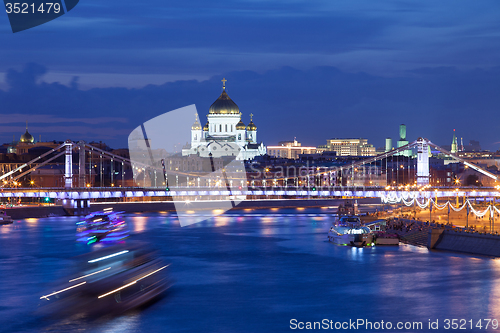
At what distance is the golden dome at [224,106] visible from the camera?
101062 millimetres

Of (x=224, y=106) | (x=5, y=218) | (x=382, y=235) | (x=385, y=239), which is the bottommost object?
(x=385, y=239)

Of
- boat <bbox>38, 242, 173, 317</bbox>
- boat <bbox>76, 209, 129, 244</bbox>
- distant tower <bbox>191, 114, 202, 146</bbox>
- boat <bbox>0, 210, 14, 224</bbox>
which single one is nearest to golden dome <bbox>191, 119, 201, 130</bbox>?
distant tower <bbox>191, 114, 202, 146</bbox>

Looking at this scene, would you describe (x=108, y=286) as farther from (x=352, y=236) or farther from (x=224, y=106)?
(x=224, y=106)

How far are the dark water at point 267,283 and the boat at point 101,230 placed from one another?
827mm

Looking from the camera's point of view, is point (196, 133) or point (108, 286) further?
point (196, 133)

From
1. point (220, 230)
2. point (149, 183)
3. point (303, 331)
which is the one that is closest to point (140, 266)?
point (303, 331)

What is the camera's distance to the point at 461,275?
84.7 ft

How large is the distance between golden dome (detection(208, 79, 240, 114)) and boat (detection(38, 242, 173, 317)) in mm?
77107

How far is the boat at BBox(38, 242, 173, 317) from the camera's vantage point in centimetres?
2016

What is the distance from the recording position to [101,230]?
38812 millimetres

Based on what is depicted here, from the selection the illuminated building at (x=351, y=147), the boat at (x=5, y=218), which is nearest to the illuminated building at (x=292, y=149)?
the illuminated building at (x=351, y=147)

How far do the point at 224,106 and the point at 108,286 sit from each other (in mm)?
81093

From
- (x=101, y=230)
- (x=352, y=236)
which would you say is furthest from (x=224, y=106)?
(x=352, y=236)

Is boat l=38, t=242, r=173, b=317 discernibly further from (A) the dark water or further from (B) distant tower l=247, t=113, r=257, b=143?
(B) distant tower l=247, t=113, r=257, b=143
